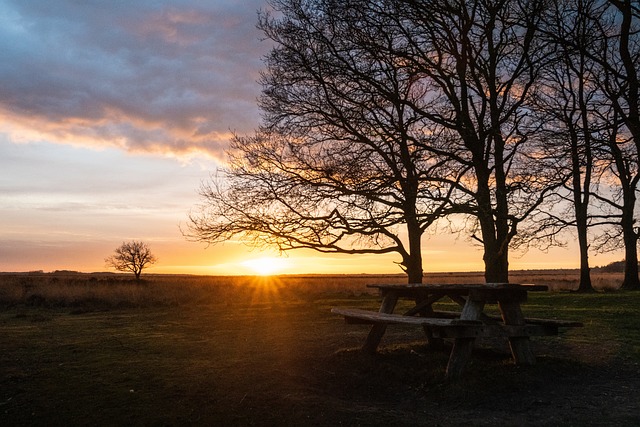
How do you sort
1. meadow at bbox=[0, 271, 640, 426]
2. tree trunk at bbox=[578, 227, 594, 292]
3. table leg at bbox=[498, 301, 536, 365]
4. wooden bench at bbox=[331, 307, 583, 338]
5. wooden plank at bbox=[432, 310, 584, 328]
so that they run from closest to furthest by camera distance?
meadow at bbox=[0, 271, 640, 426] → wooden bench at bbox=[331, 307, 583, 338] → table leg at bbox=[498, 301, 536, 365] → wooden plank at bbox=[432, 310, 584, 328] → tree trunk at bbox=[578, 227, 594, 292]

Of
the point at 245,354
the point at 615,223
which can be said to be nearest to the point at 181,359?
the point at 245,354

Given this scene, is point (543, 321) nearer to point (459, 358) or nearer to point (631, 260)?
point (459, 358)

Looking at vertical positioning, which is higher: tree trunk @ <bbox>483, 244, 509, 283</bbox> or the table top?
tree trunk @ <bbox>483, 244, 509, 283</bbox>

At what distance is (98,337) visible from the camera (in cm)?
1178

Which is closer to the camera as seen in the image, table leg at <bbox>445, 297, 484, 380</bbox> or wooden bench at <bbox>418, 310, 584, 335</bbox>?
table leg at <bbox>445, 297, 484, 380</bbox>

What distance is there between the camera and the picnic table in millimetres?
7070

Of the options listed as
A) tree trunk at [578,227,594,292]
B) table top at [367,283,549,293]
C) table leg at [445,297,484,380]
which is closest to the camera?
table leg at [445,297,484,380]

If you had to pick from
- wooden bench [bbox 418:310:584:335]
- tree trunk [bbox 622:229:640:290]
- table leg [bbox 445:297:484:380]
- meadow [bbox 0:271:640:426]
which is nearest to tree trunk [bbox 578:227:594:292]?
tree trunk [bbox 622:229:640:290]

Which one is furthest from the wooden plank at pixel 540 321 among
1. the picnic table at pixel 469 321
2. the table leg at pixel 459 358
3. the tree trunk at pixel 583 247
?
the tree trunk at pixel 583 247

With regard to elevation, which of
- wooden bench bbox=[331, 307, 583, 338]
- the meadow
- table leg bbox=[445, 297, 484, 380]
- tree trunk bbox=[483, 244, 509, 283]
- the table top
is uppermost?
tree trunk bbox=[483, 244, 509, 283]

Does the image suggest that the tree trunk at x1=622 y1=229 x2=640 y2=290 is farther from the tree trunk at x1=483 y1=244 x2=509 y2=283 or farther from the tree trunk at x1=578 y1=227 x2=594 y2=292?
the tree trunk at x1=483 y1=244 x2=509 y2=283

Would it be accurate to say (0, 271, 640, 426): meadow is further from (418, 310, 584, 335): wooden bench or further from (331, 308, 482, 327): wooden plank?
(331, 308, 482, 327): wooden plank

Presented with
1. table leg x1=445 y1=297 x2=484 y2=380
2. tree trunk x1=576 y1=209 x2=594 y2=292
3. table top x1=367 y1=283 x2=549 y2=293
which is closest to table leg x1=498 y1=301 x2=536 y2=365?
table top x1=367 y1=283 x2=549 y2=293

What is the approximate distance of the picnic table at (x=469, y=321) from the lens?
707 centimetres
